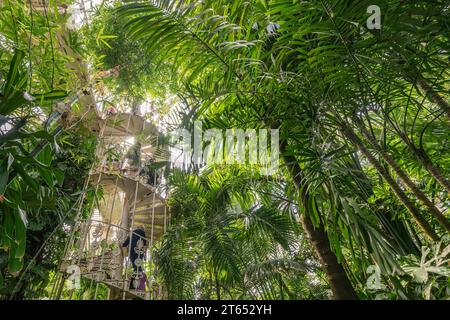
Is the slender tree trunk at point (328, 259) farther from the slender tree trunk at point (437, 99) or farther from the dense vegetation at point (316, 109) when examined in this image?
the slender tree trunk at point (437, 99)

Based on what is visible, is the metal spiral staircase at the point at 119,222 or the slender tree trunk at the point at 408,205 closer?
the slender tree trunk at the point at 408,205

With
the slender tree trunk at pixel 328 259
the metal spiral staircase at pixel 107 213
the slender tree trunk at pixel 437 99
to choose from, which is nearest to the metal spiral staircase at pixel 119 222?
the metal spiral staircase at pixel 107 213

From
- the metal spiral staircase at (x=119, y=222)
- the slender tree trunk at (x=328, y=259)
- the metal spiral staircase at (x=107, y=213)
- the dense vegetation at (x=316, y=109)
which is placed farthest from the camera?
the metal spiral staircase at (x=119, y=222)

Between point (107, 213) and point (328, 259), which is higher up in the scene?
point (107, 213)

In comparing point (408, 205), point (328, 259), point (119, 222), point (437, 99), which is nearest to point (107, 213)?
point (119, 222)

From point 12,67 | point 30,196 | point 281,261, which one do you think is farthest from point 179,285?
point 12,67

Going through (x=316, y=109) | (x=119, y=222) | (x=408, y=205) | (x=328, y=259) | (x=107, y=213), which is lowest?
(x=328, y=259)

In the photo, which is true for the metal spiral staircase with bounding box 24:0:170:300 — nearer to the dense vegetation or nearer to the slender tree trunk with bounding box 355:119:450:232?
the dense vegetation

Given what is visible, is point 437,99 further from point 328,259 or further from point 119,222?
point 119,222

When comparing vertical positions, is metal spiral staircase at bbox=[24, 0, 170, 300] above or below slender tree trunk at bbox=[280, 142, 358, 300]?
above

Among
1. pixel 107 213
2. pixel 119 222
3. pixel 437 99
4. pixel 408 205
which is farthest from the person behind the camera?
pixel 107 213

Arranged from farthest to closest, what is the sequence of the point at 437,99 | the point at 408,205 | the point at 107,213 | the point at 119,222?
the point at 107,213 → the point at 119,222 → the point at 437,99 → the point at 408,205

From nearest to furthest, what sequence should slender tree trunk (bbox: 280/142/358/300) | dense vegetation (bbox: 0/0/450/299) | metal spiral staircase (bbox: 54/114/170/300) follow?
dense vegetation (bbox: 0/0/450/299)
slender tree trunk (bbox: 280/142/358/300)
metal spiral staircase (bbox: 54/114/170/300)

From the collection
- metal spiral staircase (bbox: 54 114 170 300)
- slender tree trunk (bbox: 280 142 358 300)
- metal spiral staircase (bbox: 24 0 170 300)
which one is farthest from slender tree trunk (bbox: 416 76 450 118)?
metal spiral staircase (bbox: 54 114 170 300)
